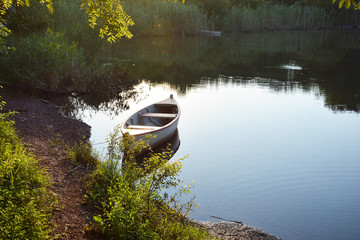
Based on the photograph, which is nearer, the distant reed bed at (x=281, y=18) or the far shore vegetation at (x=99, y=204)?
the far shore vegetation at (x=99, y=204)

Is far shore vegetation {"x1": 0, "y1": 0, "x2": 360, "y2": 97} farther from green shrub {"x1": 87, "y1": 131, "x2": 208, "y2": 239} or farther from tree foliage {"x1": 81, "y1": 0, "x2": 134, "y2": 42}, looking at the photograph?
green shrub {"x1": 87, "y1": 131, "x2": 208, "y2": 239}

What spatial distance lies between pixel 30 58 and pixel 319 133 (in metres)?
12.7

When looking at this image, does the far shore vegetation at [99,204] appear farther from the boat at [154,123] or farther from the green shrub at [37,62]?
the green shrub at [37,62]

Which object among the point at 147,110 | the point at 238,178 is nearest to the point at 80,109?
the point at 147,110

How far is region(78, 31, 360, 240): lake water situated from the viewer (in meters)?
9.17

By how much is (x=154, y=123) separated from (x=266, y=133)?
469 centimetres

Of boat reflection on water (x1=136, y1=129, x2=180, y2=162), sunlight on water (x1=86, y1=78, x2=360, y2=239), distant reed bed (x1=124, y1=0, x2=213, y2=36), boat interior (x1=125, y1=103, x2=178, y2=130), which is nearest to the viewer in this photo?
sunlight on water (x1=86, y1=78, x2=360, y2=239)

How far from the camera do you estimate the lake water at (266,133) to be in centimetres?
917

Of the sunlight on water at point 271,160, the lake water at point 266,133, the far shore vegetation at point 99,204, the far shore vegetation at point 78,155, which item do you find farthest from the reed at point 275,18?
the far shore vegetation at point 99,204

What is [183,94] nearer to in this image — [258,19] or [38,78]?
[38,78]

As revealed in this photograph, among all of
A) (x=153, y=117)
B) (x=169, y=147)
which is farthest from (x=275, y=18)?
(x=169, y=147)

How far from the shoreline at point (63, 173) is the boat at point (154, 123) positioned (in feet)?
5.91

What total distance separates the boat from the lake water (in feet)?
2.85

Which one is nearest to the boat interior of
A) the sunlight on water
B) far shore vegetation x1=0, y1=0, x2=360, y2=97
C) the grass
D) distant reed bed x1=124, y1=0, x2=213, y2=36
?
the sunlight on water
